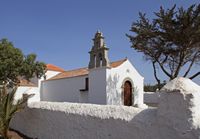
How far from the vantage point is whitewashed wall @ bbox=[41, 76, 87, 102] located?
26469 mm

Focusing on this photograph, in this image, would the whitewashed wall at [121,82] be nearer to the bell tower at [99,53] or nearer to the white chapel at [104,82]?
the white chapel at [104,82]

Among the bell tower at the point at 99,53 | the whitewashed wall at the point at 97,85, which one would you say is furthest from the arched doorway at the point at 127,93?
the bell tower at the point at 99,53

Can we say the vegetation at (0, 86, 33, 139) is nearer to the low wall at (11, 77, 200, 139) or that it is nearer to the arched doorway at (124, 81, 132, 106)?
the low wall at (11, 77, 200, 139)

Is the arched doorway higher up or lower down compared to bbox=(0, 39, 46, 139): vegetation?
lower down

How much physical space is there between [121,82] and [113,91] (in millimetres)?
1657

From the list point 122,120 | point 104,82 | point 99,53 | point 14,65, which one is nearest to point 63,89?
point 99,53

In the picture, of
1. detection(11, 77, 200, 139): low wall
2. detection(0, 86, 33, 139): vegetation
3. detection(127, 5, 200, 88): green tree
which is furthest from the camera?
detection(127, 5, 200, 88): green tree

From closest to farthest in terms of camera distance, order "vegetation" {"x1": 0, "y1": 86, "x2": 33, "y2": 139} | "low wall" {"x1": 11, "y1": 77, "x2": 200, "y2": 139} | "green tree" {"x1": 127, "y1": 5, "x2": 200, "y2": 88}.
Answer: "low wall" {"x1": 11, "y1": 77, "x2": 200, "y2": 139}, "vegetation" {"x1": 0, "y1": 86, "x2": 33, "y2": 139}, "green tree" {"x1": 127, "y1": 5, "x2": 200, "y2": 88}

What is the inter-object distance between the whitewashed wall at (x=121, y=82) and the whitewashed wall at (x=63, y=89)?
4296mm

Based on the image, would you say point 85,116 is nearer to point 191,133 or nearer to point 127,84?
point 191,133

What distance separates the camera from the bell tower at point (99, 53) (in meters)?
22.8

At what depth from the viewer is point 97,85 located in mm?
23062

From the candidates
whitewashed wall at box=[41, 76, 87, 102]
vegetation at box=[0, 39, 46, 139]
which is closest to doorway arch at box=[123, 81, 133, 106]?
whitewashed wall at box=[41, 76, 87, 102]

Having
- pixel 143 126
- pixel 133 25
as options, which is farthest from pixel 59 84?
pixel 143 126
